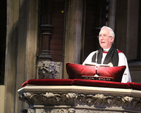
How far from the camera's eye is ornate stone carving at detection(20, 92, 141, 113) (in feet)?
12.5

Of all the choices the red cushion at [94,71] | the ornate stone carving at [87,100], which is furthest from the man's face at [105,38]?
the ornate stone carving at [87,100]

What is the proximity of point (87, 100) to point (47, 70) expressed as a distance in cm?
429

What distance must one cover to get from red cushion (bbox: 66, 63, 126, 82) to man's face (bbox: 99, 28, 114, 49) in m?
1.44

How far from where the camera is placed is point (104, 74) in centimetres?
419

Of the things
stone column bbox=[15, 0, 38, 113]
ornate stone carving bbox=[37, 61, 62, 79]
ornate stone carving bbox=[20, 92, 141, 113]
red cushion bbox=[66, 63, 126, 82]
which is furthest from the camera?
stone column bbox=[15, 0, 38, 113]

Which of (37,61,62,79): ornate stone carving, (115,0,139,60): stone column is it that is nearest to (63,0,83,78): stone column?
(37,61,62,79): ornate stone carving

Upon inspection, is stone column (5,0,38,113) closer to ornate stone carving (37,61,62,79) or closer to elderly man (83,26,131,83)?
ornate stone carving (37,61,62,79)

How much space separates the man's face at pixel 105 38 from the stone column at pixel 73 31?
9.53ft

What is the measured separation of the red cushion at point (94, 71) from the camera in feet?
13.7

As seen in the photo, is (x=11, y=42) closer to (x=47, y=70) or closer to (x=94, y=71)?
(x=47, y=70)

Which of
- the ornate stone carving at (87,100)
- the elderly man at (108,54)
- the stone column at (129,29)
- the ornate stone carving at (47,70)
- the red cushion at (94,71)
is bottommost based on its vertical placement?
the ornate stone carving at (87,100)

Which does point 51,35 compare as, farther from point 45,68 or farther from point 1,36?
point 1,36

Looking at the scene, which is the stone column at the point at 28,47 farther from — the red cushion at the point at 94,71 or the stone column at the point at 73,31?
the red cushion at the point at 94,71

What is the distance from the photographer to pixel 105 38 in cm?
563
